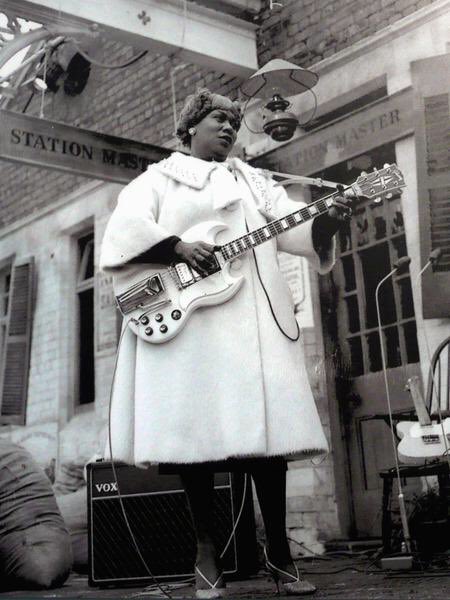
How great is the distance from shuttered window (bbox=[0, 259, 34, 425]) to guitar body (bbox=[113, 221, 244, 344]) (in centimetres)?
413

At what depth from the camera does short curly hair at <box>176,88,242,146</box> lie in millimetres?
2695

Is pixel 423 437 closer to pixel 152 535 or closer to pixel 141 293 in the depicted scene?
pixel 152 535

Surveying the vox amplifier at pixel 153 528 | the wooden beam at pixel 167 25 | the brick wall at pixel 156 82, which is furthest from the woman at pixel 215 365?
the wooden beam at pixel 167 25

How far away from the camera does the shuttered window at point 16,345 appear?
645cm

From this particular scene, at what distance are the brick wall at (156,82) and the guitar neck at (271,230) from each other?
2.01 metres

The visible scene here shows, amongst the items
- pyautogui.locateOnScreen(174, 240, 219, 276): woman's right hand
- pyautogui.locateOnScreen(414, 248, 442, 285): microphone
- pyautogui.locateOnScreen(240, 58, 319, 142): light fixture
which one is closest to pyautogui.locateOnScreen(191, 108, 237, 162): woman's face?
pyautogui.locateOnScreen(174, 240, 219, 276): woman's right hand

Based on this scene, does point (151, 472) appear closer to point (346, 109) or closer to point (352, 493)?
point (352, 493)

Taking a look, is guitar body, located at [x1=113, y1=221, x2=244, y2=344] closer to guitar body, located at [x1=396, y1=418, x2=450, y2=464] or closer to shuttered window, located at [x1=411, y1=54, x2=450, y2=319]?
guitar body, located at [x1=396, y1=418, x2=450, y2=464]

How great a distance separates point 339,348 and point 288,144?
1.19 m

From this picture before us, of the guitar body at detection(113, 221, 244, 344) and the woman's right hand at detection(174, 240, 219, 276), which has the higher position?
the woman's right hand at detection(174, 240, 219, 276)

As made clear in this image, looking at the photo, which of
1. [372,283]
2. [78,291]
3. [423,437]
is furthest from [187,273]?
[78,291]

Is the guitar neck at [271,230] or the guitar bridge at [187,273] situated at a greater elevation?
the guitar neck at [271,230]

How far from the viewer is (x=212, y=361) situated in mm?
2441

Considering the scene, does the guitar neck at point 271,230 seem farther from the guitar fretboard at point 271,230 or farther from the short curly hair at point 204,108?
the short curly hair at point 204,108
